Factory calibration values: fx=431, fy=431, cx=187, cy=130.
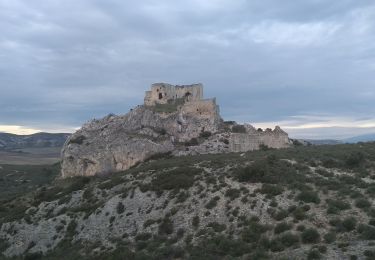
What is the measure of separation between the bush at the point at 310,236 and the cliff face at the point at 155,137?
36.8 m

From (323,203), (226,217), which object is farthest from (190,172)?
(323,203)

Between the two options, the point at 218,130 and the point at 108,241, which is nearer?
the point at 108,241

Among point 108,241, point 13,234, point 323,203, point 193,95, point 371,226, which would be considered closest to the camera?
point 371,226

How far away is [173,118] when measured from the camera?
7094 centimetres

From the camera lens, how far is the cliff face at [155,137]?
63.4 metres

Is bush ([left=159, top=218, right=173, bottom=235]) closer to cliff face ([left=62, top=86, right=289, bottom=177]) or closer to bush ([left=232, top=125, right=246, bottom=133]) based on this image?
cliff face ([left=62, top=86, right=289, bottom=177])

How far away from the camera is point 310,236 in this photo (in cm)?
2358

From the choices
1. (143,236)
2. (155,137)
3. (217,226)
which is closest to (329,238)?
(217,226)

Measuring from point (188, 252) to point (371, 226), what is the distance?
10393 millimetres

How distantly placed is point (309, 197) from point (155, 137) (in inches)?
1577

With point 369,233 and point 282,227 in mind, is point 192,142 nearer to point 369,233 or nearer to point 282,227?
point 282,227

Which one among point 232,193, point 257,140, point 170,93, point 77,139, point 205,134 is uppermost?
point 170,93

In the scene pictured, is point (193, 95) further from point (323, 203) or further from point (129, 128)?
point (323, 203)

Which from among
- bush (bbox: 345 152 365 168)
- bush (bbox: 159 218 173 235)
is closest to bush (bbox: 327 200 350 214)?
bush (bbox: 159 218 173 235)
